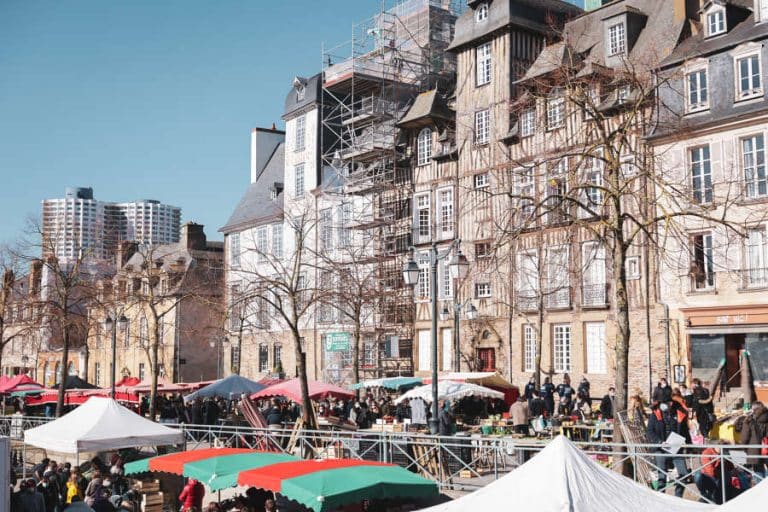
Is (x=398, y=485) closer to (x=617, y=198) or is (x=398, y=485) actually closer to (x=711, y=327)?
(x=617, y=198)

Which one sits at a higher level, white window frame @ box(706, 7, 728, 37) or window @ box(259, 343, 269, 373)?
white window frame @ box(706, 7, 728, 37)

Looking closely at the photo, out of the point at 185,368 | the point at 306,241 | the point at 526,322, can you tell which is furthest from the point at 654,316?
the point at 185,368

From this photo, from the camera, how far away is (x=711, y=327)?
92.3 ft

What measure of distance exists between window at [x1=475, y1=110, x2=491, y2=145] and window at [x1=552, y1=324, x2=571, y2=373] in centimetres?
818

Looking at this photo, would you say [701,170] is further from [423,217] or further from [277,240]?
[277,240]

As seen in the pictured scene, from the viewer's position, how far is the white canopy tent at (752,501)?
25.0 feet

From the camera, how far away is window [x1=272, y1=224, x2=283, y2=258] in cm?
4947

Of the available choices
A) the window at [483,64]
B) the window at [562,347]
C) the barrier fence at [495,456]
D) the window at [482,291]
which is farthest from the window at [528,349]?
the barrier fence at [495,456]

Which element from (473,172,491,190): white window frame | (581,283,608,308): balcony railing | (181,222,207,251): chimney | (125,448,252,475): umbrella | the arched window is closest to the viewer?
(125,448,252,475): umbrella

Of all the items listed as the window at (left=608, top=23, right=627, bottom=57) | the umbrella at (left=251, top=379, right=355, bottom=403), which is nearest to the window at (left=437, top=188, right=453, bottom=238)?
the window at (left=608, top=23, right=627, bottom=57)

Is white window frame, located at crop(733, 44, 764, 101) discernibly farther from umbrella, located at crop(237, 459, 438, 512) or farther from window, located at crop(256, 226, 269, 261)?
window, located at crop(256, 226, 269, 261)

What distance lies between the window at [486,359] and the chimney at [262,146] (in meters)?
23.3

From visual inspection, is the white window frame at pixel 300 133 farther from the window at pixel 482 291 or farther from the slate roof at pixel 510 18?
the window at pixel 482 291

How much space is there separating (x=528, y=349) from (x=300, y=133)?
1973 cm
